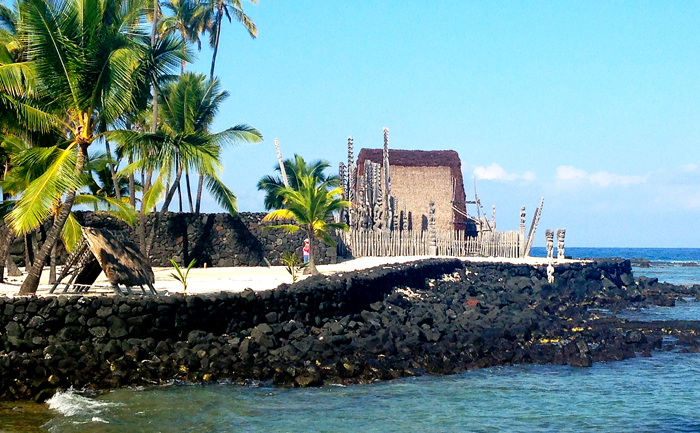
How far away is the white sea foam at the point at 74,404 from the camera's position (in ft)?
35.3

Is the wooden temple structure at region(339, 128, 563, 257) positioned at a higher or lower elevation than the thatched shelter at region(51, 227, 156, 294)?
higher

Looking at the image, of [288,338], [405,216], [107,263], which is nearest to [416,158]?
[405,216]

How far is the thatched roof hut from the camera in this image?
37875 millimetres

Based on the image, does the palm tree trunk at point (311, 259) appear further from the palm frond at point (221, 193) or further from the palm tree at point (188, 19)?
the palm tree at point (188, 19)

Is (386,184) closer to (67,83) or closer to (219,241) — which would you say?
(219,241)

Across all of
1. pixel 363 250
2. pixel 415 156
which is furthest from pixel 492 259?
pixel 415 156

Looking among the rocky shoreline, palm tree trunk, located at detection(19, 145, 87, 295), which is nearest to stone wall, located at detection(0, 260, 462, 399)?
the rocky shoreline

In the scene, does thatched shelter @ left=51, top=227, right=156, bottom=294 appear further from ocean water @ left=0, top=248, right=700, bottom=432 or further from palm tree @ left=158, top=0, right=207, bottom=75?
palm tree @ left=158, top=0, right=207, bottom=75

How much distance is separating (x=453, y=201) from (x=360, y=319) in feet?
71.1

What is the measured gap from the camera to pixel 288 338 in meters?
14.3

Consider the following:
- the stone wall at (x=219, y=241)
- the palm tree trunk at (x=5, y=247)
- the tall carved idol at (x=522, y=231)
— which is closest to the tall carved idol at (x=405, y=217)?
the tall carved idol at (x=522, y=231)

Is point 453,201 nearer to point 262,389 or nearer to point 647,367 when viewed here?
point 647,367

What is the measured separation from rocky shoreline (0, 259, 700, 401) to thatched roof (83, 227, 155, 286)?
41.9 inches

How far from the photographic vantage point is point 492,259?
32.2 metres
